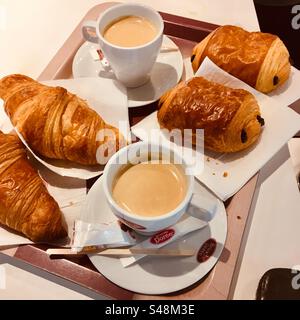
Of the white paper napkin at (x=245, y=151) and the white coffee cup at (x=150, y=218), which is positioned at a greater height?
the white coffee cup at (x=150, y=218)

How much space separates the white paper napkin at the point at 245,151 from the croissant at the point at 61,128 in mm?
105

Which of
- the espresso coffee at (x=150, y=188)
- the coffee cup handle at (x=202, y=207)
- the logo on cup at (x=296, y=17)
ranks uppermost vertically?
the espresso coffee at (x=150, y=188)

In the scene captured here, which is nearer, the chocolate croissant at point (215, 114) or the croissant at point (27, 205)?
the croissant at point (27, 205)

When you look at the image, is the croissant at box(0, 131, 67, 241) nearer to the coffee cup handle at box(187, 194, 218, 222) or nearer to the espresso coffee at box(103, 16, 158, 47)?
the coffee cup handle at box(187, 194, 218, 222)

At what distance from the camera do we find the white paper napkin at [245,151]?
871mm

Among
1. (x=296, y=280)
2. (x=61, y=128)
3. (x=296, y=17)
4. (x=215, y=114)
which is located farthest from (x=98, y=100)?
(x=296, y=17)

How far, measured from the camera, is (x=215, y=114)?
2.94 feet

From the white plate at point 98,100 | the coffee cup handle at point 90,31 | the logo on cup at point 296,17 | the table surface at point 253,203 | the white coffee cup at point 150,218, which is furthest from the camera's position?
the logo on cup at point 296,17

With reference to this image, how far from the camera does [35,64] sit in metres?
1.15

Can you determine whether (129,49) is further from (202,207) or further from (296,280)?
(296,280)

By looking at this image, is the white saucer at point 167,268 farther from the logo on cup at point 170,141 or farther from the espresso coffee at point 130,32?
the espresso coffee at point 130,32

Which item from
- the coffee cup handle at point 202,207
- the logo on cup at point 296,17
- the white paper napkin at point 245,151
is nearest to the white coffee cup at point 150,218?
the coffee cup handle at point 202,207

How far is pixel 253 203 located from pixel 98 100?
0.44 metres
